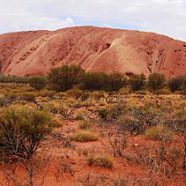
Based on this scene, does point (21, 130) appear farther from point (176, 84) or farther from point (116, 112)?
point (176, 84)

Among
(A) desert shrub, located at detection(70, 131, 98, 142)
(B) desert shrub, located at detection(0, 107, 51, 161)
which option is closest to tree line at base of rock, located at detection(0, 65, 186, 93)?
(A) desert shrub, located at detection(70, 131, 98, 142)

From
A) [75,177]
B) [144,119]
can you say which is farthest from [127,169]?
[144,119]

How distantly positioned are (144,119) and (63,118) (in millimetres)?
4464

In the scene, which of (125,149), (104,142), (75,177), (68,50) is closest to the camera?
(75,177)

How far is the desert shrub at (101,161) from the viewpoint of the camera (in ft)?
29.9

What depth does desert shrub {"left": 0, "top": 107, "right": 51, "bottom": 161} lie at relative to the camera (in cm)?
913

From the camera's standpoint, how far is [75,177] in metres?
8.12

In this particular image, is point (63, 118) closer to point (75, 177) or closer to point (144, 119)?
point (144, 119)

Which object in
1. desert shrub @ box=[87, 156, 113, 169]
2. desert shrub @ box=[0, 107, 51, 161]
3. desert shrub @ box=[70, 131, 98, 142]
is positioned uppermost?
desert shrub @ box=[0, 107, 51, 161]

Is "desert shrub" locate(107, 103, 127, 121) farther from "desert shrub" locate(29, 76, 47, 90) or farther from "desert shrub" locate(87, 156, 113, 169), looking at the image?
"desert shrub" locate(29, 76, 47, 90)

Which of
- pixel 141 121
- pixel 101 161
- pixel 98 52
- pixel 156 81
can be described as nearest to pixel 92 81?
pixel 156 81

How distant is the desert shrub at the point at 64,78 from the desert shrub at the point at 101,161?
104 ft

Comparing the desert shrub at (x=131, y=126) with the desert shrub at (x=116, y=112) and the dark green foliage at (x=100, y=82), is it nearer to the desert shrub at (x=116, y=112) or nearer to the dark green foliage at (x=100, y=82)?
the desert shrub at (x=116, y=112)

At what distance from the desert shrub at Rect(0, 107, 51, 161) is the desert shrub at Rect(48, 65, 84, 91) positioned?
101 feet
